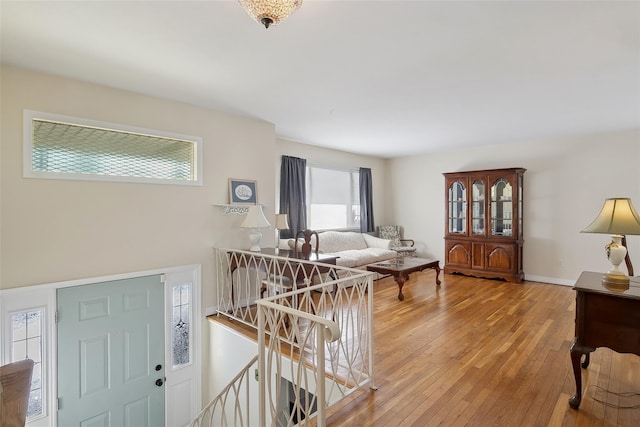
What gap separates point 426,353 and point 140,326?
2931 mm

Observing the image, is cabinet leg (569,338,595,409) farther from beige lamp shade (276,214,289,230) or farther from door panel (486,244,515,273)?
door panel (486,244,515,273)

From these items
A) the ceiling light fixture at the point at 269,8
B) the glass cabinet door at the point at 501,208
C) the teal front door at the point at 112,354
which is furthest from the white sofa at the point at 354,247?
the ceiling light fixture at the point at 269,8

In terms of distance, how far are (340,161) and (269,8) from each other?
4.96 meters

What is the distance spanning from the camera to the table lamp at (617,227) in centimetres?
214

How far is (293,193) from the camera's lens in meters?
5.54

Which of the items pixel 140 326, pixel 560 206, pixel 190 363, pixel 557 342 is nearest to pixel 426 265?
pixel 557 342

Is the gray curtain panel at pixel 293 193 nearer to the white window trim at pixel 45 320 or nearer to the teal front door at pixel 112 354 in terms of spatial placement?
the teal front door at pixel 112 354

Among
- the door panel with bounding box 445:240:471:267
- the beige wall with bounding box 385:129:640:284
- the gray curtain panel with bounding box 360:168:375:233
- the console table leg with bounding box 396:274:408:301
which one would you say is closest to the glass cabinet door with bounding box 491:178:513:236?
the beige wall with bounding box 385:129:640:284

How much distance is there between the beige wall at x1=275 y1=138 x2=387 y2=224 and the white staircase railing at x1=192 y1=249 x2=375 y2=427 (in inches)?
75.9

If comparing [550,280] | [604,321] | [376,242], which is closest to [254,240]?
[376,242]

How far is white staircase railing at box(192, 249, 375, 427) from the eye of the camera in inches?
69.4

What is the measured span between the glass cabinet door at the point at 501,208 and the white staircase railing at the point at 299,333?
297cm

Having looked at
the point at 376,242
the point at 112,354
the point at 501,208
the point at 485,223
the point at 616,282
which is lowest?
the point at 112,354

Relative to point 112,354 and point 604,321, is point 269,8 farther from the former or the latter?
point 112,354
